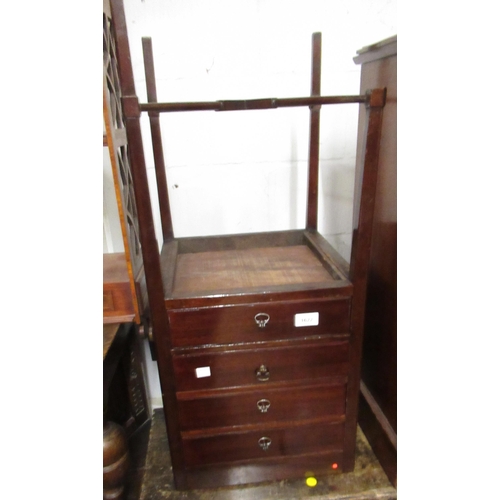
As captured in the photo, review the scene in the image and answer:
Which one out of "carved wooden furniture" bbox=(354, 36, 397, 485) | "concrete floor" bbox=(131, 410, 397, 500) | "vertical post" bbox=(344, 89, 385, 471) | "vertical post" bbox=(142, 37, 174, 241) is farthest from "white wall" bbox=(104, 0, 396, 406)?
"concrete floor" bbox=(131, 410, 397, 500)

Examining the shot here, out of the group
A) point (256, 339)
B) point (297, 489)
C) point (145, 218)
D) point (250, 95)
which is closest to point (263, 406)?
point (256, 339)

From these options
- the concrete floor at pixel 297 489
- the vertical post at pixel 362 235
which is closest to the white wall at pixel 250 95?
the vertical post at pixel 362 235

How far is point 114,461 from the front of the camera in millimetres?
1025

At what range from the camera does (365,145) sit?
2.80 feet

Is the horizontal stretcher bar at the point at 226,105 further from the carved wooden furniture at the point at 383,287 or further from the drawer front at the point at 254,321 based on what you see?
the drawer front at the point at 254,321

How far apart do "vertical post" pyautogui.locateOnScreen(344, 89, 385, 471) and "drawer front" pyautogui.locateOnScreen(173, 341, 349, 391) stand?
0.17 feet

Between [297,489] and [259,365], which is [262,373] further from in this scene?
[297,489]

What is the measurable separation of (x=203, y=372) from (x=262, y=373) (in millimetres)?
155

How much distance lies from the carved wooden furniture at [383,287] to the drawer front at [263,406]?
7.5 inches

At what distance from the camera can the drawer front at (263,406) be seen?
1.04 meters

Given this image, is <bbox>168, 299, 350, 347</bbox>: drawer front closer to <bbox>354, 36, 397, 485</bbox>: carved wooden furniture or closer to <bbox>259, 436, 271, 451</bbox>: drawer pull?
<bbox>354, 36, 397, 485</bbox>: carved wooden furniture

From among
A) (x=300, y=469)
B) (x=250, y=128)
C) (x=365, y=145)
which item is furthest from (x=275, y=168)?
(x=300, y=469)
